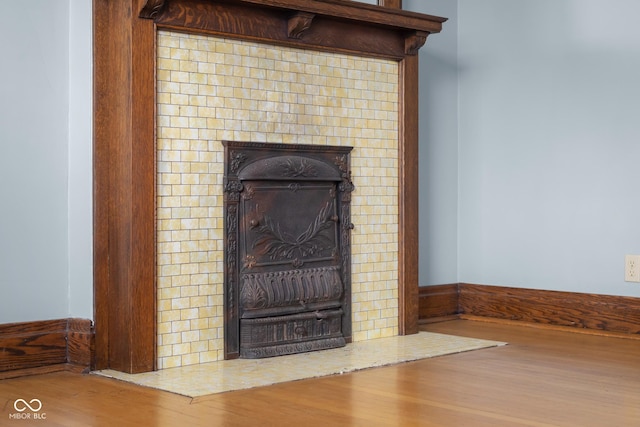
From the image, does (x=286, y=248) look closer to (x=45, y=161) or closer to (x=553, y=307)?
(x=45, y=161)

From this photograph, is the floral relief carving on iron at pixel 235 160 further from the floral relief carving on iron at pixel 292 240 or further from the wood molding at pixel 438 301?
the wood molding at pixel 438 301

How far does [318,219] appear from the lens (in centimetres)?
376

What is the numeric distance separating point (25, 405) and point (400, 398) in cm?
117

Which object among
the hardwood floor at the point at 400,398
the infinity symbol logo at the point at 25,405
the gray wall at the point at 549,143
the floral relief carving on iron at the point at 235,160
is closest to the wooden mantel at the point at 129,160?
the hardwood floor at the point at 400,398

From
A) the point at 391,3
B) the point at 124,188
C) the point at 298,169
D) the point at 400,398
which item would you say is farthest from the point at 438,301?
the point at 124,188

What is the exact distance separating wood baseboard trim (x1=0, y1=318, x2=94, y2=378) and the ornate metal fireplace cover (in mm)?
552

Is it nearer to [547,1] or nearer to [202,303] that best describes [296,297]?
[202,303]

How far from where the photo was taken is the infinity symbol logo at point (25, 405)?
263 cm

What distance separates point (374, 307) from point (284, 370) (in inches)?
34.0

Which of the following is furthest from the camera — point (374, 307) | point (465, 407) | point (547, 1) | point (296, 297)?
point (547, 1)

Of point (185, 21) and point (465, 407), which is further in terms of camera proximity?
point (185, 21)

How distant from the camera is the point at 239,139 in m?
3.52

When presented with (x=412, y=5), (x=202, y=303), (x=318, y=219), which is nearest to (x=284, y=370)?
(x=202, y=303)

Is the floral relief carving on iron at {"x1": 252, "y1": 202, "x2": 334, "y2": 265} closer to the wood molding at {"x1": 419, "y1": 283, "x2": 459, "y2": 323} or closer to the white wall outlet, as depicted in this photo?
the wood molding at {"x1": 419, "y1": 283, "x2": 459, "y2": 323}
